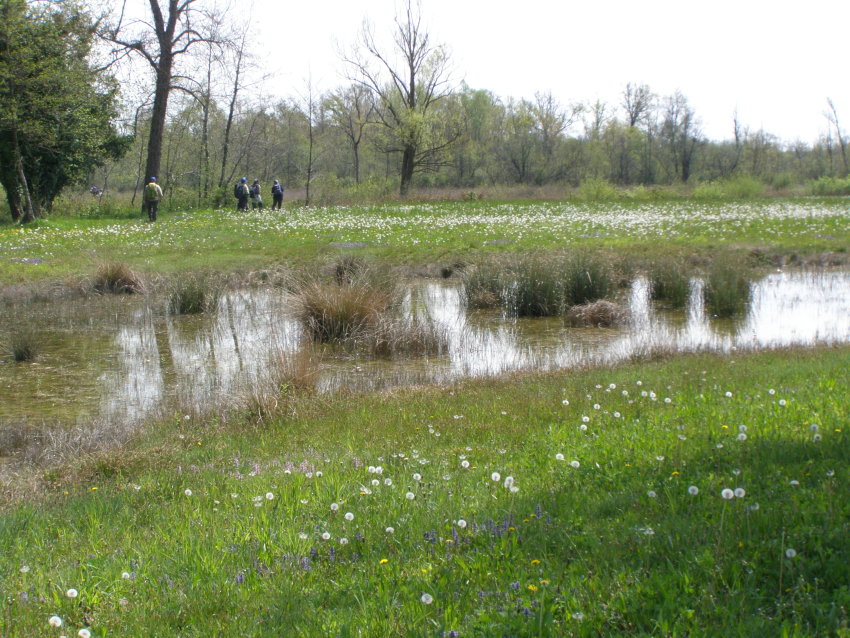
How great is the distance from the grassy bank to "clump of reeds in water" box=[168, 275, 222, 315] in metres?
3.09

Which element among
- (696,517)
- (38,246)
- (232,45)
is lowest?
(696,517)

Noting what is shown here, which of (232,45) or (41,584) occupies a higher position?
(232,45)

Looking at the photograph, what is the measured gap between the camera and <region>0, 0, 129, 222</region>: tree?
82.4 feet

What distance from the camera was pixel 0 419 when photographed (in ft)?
25.9

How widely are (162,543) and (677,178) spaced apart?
71604 mm

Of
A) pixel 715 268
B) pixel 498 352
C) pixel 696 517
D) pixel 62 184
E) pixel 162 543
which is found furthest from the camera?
pixel 62 184

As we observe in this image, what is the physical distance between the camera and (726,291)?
43.2 ft

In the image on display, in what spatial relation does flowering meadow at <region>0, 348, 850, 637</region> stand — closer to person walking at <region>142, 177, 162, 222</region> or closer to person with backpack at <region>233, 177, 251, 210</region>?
person walking at <region>142, 177, 162, 222</region>

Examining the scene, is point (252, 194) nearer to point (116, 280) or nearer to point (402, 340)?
point (116, 280)

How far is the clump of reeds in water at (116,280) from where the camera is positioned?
53.9 feet

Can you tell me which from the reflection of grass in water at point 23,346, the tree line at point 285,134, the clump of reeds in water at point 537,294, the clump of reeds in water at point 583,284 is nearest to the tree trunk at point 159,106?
the tree line at point 285,134

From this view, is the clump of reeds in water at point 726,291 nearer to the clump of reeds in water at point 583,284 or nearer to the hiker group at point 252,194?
the clump of reeds in water at point 583,284

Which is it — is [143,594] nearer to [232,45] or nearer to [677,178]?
[232,45]

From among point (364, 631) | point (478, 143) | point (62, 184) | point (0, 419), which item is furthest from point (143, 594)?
point (478, 143)
